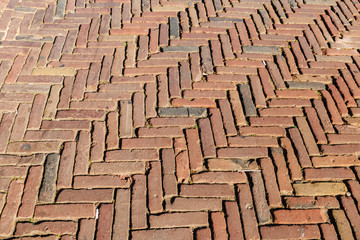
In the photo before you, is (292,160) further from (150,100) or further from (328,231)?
(150,100)

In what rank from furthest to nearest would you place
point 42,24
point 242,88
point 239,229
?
point 42,24 < point 242,88 < point 239,229

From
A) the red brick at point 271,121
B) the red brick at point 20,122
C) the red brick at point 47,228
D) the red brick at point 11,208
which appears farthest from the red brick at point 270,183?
the red brick at point 20,122

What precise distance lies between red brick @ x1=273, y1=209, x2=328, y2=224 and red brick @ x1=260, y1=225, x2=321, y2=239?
0.04m

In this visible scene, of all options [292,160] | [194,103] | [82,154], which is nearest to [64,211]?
[82,154]

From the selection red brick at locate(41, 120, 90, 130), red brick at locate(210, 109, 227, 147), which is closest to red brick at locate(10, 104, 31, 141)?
red brick at locate(41, 120, 90, 130)

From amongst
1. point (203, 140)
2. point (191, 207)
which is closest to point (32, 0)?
point (203, 140)

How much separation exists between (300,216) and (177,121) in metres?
1.17

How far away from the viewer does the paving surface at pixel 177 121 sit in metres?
2.21

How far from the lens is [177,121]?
2697mm

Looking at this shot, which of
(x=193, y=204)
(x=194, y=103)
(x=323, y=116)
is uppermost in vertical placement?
(x=194, y=103)

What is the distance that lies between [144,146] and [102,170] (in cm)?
37

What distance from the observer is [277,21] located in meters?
3.73

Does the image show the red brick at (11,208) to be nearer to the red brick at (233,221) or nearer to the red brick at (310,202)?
the red brick at (233,221)

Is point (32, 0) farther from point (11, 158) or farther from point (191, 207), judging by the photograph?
point (191, 207)
